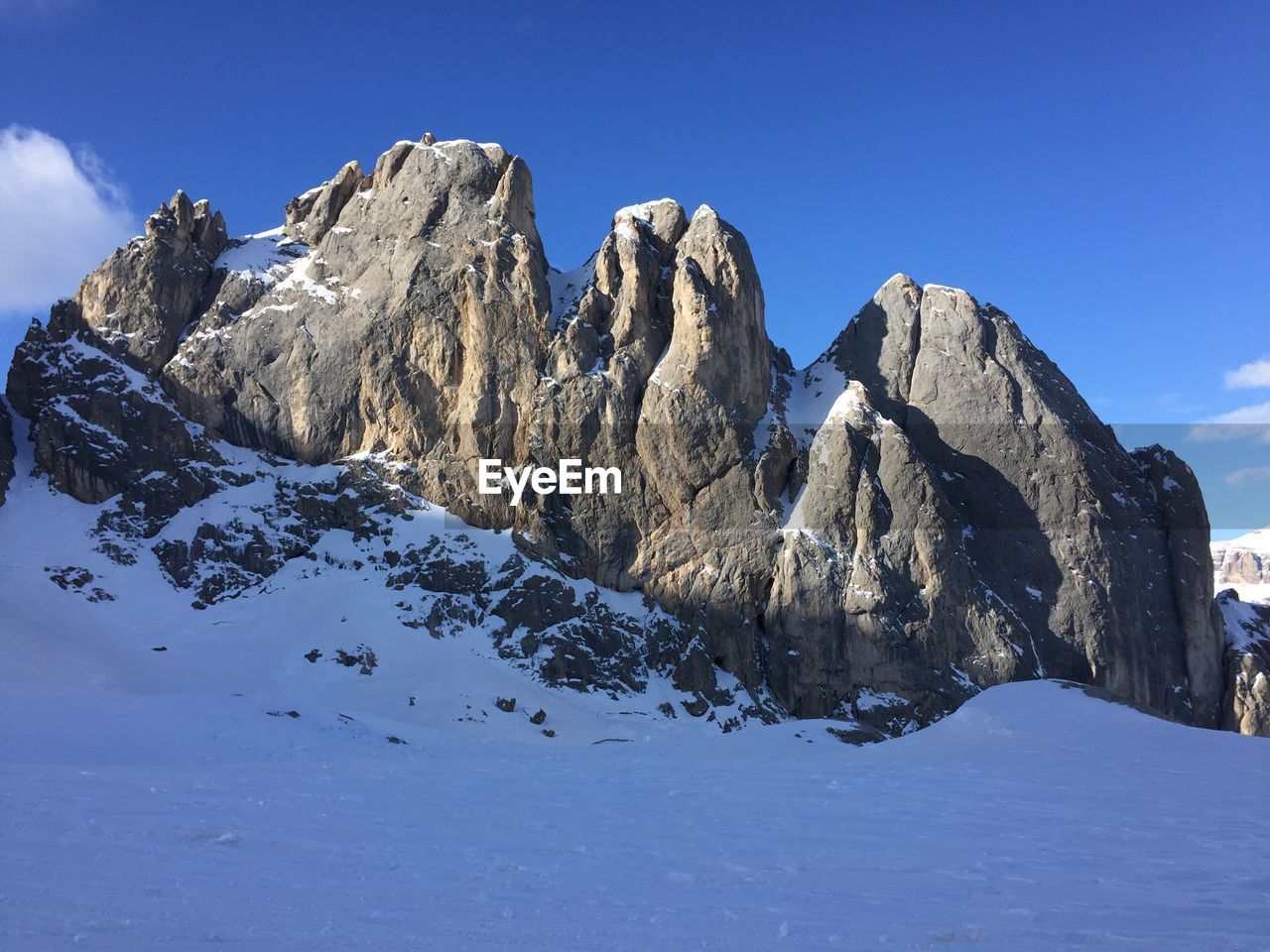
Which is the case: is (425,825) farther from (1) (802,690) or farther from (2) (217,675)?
(1) (802,690)

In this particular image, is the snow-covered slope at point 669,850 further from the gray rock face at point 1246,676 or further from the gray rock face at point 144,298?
the gray rock face at point 144,298

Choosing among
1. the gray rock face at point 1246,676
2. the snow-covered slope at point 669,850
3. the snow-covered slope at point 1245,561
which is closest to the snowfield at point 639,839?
the snow-covered slope at point 669,850

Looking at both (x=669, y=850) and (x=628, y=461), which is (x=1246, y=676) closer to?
(x=628, y=461)

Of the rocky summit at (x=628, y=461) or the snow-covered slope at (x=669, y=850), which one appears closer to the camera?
the snow-covered slope at (x=669, y=850)

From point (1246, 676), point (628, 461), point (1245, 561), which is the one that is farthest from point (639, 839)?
point (1245, 561)

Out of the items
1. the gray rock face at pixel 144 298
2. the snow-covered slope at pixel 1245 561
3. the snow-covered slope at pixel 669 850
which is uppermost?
the gray rock face at pixel 144 298

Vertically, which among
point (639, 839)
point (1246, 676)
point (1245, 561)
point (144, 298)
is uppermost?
point (144, 298)

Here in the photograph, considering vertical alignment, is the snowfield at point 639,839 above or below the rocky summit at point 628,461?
below

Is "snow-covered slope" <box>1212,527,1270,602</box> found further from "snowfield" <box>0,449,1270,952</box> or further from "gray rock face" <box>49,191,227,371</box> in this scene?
"gray rock face" <box>49,191,227,371</box>
